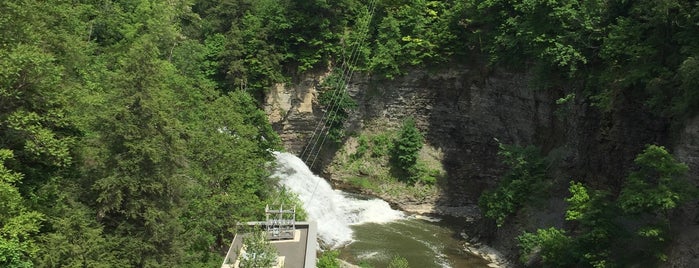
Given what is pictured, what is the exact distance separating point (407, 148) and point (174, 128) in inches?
956

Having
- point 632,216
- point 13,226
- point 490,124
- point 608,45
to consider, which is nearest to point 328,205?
point 490,124

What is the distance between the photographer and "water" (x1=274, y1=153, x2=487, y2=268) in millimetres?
29062

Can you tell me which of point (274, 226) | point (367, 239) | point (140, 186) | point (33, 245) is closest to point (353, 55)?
point (367, 239)

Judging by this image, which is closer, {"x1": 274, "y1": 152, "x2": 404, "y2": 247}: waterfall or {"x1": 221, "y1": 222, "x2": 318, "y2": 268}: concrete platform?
{"x1": 221, "y1": 222, "x2": 318, "y2": 268}: concrete platform

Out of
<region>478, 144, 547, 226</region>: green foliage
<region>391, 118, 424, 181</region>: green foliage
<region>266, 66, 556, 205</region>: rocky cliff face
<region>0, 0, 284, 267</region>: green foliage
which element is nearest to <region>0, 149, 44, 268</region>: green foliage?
<region>0, 0, 284, 267</region>: green foliage

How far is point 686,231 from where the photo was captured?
1870 cm

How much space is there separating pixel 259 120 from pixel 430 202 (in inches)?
604

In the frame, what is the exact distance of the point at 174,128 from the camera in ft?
59.8

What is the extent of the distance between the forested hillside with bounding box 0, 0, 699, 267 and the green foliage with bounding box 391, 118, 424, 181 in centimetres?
848

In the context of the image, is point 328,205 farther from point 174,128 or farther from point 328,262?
point 174,128

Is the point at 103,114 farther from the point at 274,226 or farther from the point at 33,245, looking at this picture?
the point at 274,226

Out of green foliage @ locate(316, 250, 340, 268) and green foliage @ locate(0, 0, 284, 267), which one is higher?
green foliage @ locate(0, 0, 284, 267)

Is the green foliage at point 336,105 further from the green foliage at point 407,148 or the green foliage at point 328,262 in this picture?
the green foliage at point 328,262

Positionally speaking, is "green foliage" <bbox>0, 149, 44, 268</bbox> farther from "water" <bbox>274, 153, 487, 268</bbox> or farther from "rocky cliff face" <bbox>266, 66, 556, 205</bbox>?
"rocky cliff face" <bbox>266, 66, 556, 205</bbox>
